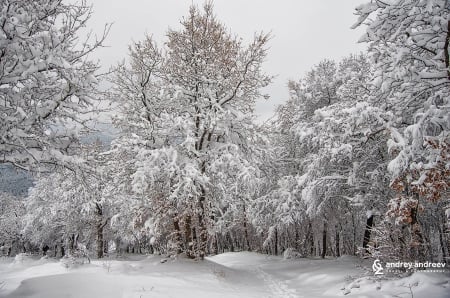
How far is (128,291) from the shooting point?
26.2 feet

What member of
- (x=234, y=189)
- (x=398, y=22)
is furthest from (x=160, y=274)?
(x=398, y=22)

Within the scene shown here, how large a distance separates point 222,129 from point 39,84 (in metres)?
8.37

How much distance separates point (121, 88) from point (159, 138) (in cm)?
287

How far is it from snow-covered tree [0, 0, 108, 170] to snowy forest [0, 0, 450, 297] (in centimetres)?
3

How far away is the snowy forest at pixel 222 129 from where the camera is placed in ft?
22.3

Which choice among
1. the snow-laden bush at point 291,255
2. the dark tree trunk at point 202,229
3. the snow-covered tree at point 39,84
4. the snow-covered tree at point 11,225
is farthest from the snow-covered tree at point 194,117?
the snow-covered tree at point 11,225

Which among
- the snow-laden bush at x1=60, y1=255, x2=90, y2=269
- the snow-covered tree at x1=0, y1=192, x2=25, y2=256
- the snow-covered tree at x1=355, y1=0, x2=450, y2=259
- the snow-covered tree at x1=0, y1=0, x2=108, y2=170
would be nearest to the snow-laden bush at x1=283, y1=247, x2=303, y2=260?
the snow-laden bush at x1=60, y1=255, x2=90, y2=269

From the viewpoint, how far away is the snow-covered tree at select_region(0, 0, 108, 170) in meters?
5.84

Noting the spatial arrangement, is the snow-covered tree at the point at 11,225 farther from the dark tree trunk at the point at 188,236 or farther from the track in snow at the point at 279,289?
the track in snow at the point at 279,289

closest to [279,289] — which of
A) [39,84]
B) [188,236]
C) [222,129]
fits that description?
[188,236]

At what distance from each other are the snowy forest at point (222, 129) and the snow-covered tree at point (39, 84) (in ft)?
0.10

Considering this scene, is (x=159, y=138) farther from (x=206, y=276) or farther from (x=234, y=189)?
(x=206, y=276)

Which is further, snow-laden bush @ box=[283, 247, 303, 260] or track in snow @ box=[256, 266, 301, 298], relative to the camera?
snow-laden bush @ box=[283, 247, 303, 260]

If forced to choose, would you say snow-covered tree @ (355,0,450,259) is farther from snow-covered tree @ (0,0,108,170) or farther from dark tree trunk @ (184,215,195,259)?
dark tree trunk @ (184,215,195,259)
